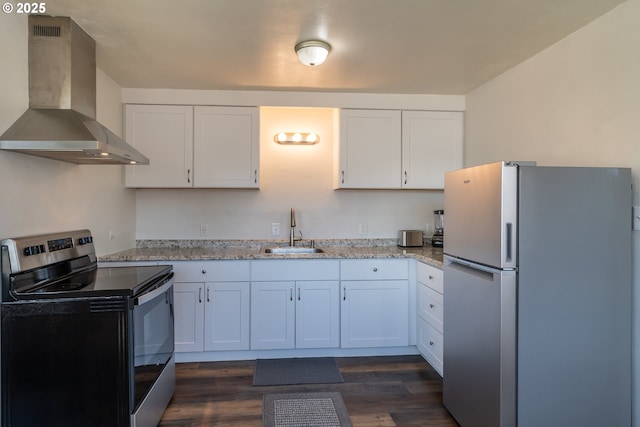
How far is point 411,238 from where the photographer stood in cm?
335

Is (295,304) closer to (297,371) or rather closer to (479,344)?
(297,371)

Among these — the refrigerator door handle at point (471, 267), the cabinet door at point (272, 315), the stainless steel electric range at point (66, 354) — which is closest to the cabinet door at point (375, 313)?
the cabinet door at point (272, 315)

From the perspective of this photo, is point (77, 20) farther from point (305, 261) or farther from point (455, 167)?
point (455, 167)

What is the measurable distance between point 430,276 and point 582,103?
4.72 feet

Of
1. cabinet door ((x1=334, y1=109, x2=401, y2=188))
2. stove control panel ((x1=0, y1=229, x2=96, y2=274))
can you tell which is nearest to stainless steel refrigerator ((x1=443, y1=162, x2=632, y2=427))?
cabinet door ((x1=334, y1=109, x2=401, y2=188))

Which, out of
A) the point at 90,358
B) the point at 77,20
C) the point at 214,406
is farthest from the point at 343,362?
the point at 77,20

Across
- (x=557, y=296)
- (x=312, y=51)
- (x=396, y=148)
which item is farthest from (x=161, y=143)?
(x=557, y=296)

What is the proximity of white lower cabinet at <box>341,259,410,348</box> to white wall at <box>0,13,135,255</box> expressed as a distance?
194cm

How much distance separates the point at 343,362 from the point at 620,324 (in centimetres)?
183

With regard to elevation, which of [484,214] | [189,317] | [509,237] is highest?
[484,214]

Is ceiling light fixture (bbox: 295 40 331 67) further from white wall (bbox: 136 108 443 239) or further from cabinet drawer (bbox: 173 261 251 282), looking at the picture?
cabinet drawer (bbox: 173 261 251 282)

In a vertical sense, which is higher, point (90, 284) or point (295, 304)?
point (90, 284)

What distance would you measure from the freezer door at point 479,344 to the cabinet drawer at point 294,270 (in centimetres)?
100

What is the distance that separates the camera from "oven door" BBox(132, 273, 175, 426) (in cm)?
169
